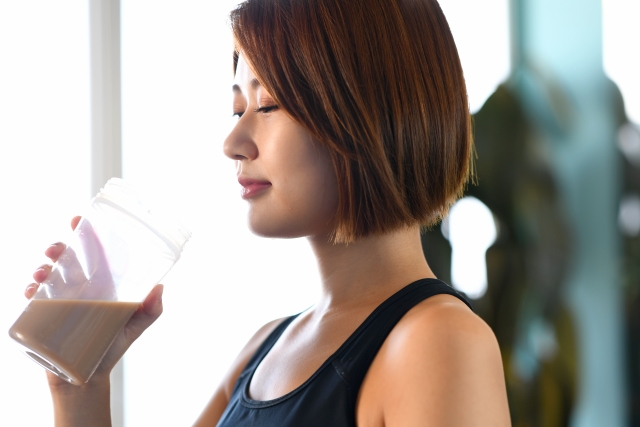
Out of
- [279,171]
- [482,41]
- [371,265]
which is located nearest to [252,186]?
[279,171]

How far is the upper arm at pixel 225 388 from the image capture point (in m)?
0.93

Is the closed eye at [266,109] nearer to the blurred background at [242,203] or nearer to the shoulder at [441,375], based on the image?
the shoulder at [441,375]

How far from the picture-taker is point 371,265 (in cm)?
75

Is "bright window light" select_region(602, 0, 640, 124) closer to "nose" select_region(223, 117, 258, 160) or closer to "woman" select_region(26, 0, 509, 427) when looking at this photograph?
"woman" select_region(26, 0, 509, 427)

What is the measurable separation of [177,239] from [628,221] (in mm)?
1317

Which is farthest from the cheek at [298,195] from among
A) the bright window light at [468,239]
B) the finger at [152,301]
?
the bright window light at [468,239]

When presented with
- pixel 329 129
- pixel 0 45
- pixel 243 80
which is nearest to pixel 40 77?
pixel 0 45

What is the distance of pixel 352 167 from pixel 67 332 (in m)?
0.36

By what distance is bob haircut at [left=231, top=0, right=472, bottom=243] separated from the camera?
26.3 inches

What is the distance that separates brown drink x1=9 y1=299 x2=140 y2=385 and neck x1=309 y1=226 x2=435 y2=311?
0.27 metres

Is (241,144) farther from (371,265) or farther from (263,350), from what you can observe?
(263,350)

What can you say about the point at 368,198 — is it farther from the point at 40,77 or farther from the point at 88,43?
the point at 88,43

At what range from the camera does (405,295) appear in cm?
68

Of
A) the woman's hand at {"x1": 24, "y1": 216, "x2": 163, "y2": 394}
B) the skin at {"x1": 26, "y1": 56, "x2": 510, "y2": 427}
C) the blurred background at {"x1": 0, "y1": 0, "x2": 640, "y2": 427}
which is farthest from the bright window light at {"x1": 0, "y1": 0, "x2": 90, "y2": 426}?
the skin at {"x1": 26, "y1": 56, "x2": 510, "y2": 427}
